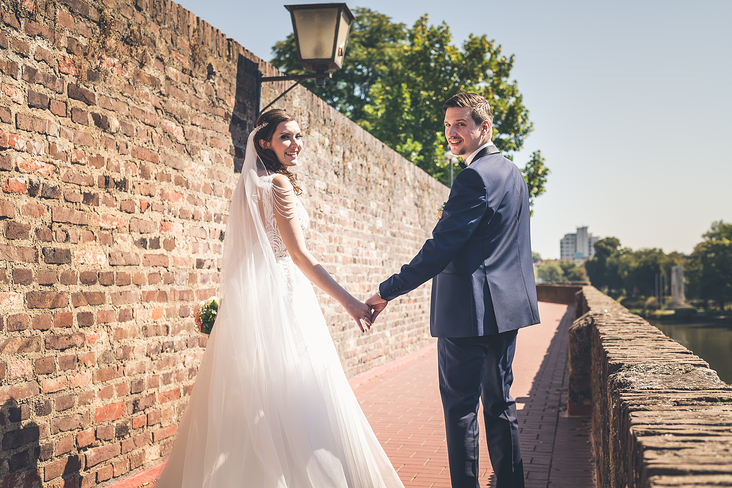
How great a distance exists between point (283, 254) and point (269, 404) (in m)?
0.77

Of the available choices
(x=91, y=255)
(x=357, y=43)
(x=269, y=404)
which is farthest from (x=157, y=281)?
(x=357, y=43)

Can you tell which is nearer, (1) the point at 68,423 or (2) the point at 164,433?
(1) the point at 68,423

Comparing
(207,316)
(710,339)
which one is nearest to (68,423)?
(207,316)

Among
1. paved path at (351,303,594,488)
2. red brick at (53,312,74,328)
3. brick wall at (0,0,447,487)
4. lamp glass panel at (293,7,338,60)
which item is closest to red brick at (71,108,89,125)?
brick wall at (0,0,447,487)

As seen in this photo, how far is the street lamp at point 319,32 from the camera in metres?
5.09

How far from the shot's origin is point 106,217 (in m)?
3.54

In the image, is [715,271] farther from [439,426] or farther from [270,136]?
[270,136]

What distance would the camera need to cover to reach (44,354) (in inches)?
122

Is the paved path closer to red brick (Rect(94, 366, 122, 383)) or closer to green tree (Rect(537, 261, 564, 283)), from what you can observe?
red brick (Rect(94, 366, 122, 383))

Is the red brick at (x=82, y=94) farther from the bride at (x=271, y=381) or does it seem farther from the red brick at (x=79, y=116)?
the bride at (x=271, y=381)

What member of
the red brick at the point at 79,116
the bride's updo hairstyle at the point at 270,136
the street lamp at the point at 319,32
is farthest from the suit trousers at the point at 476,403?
the street lamp at the point at 319,32

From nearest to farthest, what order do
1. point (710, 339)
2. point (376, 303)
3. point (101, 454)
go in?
point (376, 303)
point (101, 454)
point (710, 339)

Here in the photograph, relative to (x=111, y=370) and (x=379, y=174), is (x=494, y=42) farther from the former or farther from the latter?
(x=111, y=370)

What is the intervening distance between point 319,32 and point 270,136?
2080 millimetres
